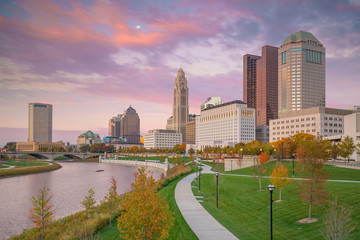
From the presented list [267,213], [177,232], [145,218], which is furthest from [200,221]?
[145,218]

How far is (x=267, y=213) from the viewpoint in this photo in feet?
87.6

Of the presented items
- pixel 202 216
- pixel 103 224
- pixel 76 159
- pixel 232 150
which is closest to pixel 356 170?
pixel 202 216

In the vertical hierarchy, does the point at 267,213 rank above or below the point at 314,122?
below

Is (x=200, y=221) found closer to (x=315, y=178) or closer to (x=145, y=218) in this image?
(x=145, y=218)

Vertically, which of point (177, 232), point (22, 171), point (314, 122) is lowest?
point (22, 171)

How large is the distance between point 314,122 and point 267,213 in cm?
14504

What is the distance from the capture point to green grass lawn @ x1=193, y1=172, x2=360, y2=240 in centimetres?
2159

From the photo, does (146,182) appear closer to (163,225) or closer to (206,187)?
(163,225)

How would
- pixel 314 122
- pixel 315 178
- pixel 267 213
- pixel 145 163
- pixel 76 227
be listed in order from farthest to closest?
pixel 314 122
pixel 145 163
pixel 267 213
pixel 76 227
pixel 315 178

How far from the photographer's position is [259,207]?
29078 mm

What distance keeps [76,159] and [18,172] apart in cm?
10432

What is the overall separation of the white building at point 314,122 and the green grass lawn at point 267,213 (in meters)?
127

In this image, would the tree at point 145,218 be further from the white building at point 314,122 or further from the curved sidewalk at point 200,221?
the white building at point 314,122

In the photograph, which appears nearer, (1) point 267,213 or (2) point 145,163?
(1) point 267,213
